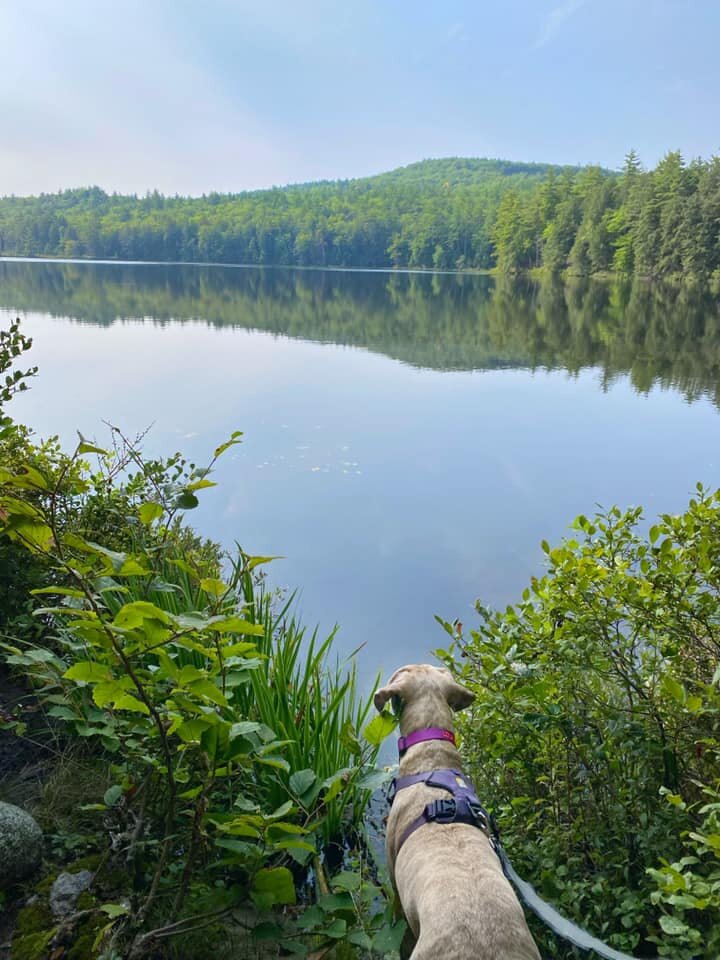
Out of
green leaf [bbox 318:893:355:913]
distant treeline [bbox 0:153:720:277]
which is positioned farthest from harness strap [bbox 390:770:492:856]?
distant treeline [bbox 0:153:720:277]

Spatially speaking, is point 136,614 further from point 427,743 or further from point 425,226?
point 425,226

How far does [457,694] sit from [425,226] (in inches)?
4395

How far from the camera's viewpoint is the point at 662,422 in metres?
14.0

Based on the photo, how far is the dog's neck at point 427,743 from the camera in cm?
274

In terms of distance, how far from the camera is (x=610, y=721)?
2484mm

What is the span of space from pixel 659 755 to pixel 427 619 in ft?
13.3

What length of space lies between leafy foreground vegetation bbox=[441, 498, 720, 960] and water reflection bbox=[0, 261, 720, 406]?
15.5 m

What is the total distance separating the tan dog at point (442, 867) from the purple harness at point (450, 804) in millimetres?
28

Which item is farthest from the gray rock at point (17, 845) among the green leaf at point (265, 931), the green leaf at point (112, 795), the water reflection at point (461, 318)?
the water reflection at point (461, 318)

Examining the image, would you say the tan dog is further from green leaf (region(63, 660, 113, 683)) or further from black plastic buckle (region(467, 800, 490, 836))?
green leaf (region(63, 660, 113, 683))

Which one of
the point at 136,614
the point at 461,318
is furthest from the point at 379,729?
the point at 461,318

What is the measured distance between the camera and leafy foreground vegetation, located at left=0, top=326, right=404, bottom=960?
156 cm

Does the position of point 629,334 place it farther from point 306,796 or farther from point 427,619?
point 306,796

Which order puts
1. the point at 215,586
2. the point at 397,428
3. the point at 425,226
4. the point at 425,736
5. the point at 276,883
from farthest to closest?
1. the point at 425,226
2. the point at 397,428
3. the point at 425,736
4. the point at 276,883
5. the point at 215,586
